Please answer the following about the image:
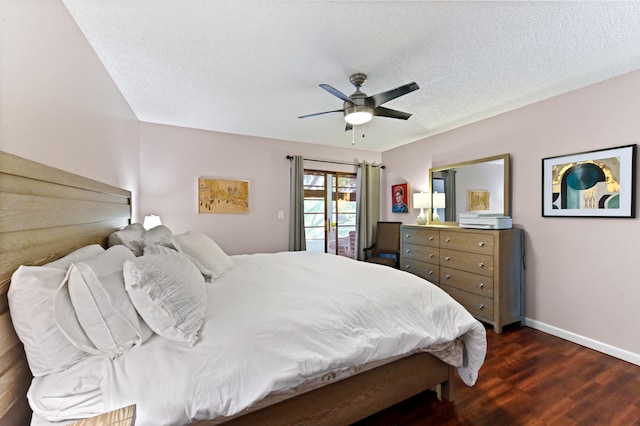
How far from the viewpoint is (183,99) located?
2.76m

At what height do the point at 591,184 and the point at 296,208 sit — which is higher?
the point at 591,184

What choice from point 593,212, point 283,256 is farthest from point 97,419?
point 593,212

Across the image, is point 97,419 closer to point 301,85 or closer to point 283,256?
point 283,256

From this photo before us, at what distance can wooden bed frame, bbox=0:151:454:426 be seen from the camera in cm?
90

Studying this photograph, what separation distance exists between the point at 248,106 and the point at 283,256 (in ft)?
5.54

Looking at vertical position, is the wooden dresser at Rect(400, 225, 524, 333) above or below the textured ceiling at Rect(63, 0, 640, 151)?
below

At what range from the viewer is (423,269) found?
143 inches

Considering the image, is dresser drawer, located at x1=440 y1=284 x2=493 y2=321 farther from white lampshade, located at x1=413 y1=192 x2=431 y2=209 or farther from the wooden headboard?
the wooden headboard

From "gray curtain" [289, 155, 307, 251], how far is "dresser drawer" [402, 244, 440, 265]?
1572mm

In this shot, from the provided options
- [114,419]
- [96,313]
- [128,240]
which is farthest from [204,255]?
[114,419]

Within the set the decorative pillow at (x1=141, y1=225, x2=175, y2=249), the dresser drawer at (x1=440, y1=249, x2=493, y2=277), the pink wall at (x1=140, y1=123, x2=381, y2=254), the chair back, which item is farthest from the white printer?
the decorative pillow at (x1=141, y1=225, x2=175, y2=249)

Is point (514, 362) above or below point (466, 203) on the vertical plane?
below

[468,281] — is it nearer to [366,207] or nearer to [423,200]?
[423,200]

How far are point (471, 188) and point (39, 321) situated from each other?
400cm
